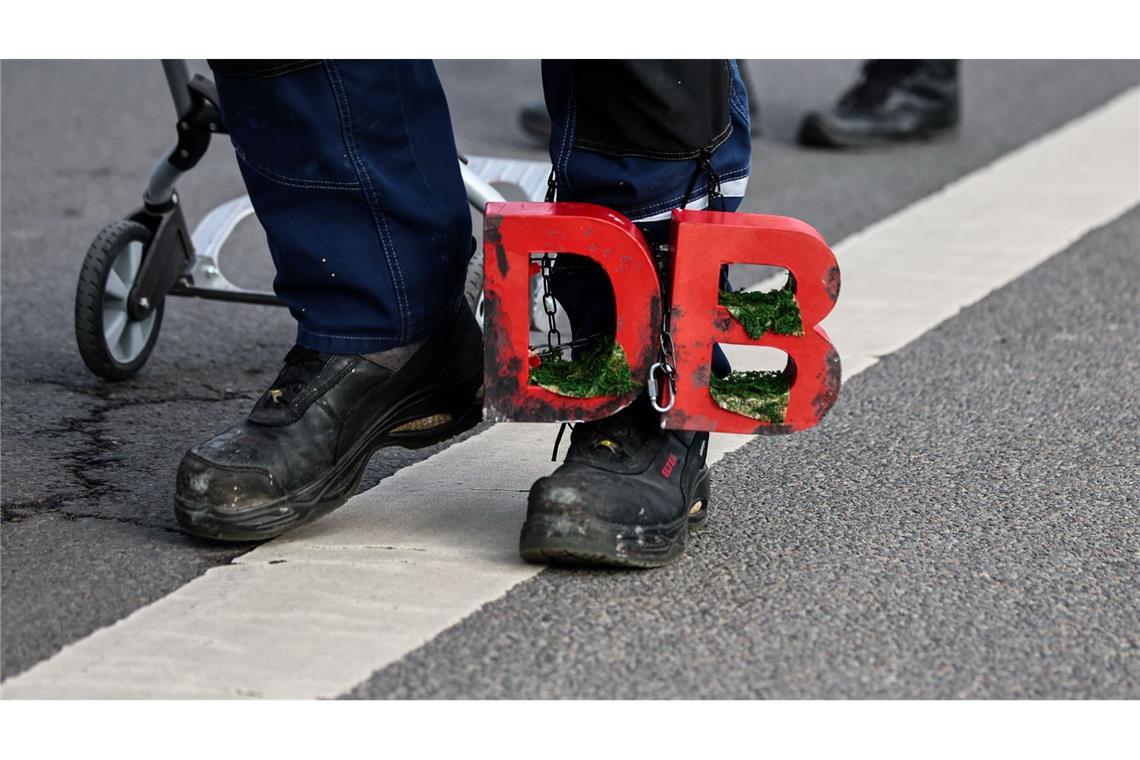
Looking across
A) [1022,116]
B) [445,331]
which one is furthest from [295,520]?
[1022,116]

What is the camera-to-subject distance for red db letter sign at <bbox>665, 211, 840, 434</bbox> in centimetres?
178

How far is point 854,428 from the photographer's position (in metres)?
2.41

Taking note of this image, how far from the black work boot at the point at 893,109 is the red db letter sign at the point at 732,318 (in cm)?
290

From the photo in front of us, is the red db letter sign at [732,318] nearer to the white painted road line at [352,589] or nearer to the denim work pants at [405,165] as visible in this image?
the denim work pants at [405,165]

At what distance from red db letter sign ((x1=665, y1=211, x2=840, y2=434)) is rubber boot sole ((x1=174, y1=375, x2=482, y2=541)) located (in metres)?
0.41

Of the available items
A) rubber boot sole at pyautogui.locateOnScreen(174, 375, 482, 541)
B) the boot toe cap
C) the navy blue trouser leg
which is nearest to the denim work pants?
the navy blue trouser leg

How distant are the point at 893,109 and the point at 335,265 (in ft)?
10.4

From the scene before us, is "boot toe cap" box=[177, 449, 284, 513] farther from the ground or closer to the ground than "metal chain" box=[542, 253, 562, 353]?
closer to the ground

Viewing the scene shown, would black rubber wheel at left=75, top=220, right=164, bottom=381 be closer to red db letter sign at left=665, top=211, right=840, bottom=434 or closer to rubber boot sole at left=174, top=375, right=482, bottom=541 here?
rubber boot sole at left=174, top=375, right=482, bottom=541

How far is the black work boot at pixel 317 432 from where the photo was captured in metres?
1.87

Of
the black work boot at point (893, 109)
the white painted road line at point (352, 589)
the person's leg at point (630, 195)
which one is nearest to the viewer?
the white painted road line at point (352, 589)

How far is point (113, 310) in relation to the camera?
260 cm

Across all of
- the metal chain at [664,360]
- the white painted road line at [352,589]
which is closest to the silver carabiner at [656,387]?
the metal chain at [664,360]

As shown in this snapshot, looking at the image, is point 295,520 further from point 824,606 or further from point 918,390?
point 918,390
